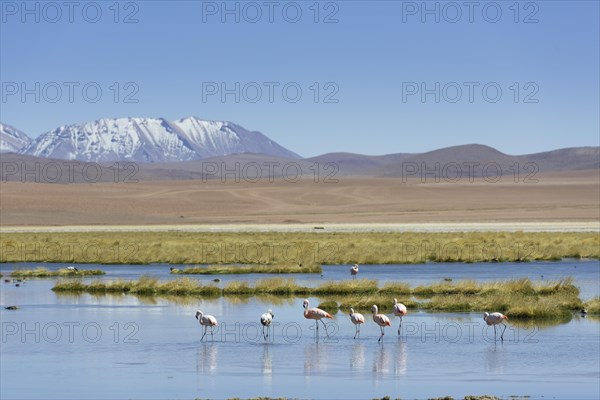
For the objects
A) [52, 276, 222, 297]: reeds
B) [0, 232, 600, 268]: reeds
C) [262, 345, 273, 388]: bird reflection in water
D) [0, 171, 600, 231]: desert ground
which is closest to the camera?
[262, 345, 273, 388]: bird reflection in water

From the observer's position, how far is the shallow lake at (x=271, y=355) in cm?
1569

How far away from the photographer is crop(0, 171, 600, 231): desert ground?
317 ft

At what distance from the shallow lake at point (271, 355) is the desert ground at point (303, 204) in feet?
178

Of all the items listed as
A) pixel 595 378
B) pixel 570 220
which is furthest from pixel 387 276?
pixel 570 220

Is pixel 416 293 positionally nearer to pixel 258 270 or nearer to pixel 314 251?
pixel 258 270

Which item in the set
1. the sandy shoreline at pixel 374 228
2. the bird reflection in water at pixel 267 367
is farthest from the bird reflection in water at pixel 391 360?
the sandy shoreline at pixel 374 228

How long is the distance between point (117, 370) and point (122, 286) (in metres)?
15.4

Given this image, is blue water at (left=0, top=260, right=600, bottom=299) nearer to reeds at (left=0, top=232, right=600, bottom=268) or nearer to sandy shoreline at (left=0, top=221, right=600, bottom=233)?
reeds at (left=0, top=232, right=600, bottom=268)

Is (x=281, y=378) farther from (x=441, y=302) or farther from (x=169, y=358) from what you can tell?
(x=441, y=302)

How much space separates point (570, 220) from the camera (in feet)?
311

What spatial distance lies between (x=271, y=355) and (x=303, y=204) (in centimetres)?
11734

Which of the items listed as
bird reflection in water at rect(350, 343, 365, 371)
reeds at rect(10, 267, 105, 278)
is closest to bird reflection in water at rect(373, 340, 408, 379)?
bird reflection in water at rect(350, 343, 365, 371)

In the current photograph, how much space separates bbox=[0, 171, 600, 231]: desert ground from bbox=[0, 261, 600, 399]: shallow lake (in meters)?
54.4

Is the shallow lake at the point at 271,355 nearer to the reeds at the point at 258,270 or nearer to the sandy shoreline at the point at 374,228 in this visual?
the reeds at the point at 258,270
